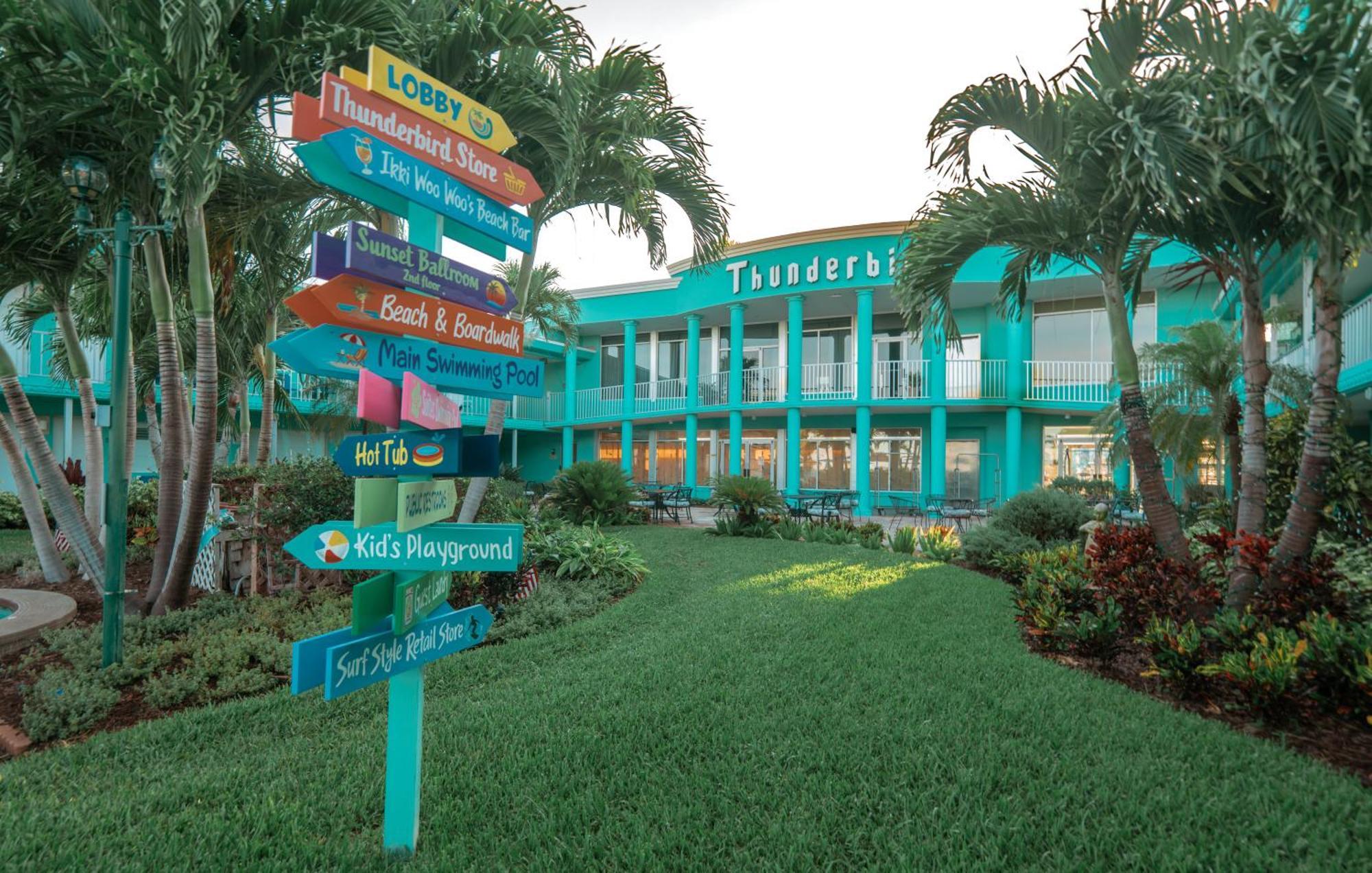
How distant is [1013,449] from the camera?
16.1 metres

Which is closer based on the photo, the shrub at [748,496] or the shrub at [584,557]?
the shrub at [584,557]

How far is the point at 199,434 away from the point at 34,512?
10.3 ft

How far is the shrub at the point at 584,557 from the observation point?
7.60m

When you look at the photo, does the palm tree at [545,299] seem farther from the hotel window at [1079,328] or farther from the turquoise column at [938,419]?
the hotel window at [1079,328]

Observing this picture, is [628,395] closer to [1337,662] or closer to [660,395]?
[660,395]

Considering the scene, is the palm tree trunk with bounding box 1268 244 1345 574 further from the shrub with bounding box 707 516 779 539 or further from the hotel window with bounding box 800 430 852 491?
the hotel window with bounding box 800 430 852 491

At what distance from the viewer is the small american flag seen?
652 cm

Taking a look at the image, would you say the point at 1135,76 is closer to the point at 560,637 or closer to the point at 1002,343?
the point at 560,637

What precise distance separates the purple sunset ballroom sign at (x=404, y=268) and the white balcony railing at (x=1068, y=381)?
1667 cm

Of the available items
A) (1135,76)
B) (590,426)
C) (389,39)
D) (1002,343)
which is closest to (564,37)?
(389,39)

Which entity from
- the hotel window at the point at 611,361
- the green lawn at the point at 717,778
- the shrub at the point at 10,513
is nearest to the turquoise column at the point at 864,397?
the hotel window at the point at 611,361

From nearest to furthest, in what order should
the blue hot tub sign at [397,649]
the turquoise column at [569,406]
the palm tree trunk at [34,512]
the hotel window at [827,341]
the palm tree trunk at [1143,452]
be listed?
the blue hot tub sign at [397,649] → the palm tree trunk at [1143,452] → the palm tree trunk at [34,512] → the hotel window at [827,341] → the turquoise column at [569,406]

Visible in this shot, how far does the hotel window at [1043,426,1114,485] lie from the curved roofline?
22.8 ft

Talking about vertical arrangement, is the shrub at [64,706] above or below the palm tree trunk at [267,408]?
below
